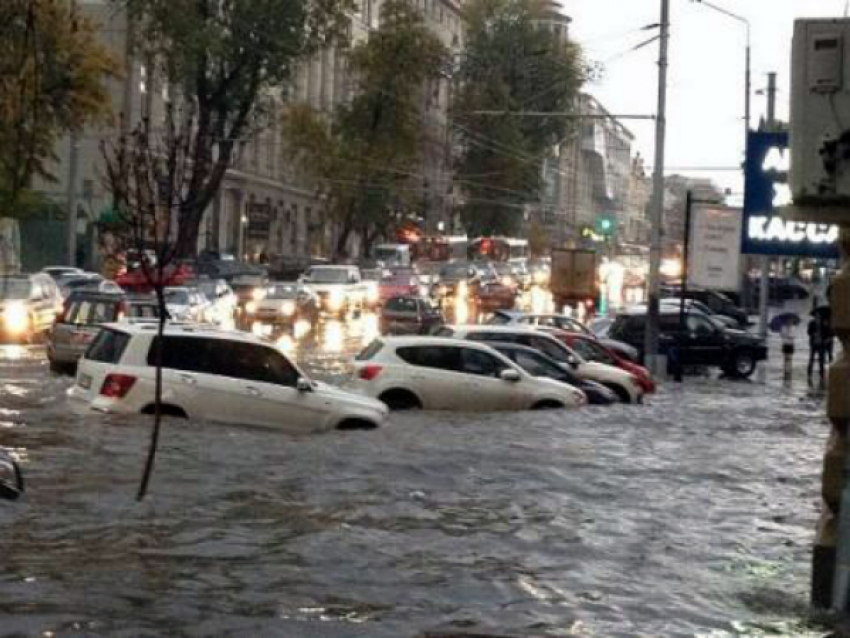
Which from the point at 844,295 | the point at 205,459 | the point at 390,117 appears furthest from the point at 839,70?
the point at 390,117

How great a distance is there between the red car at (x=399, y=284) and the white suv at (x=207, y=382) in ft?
145

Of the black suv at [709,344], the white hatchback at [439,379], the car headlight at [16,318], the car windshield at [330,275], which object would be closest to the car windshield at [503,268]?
the car windshield at [330,275]

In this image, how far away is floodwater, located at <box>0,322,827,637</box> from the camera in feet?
30.4

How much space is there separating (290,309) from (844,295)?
143 feet

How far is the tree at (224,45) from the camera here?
193ft

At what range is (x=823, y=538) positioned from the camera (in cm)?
940

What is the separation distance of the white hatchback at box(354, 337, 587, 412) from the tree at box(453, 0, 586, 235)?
63190 millimetres

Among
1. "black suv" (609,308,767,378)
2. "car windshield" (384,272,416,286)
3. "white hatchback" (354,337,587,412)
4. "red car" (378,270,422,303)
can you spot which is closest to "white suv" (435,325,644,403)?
"white hatchback" (354,337,587,412)

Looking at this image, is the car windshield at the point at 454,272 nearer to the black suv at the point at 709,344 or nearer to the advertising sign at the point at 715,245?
the black suv at the point at 709,344

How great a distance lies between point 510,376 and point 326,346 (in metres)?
18.9

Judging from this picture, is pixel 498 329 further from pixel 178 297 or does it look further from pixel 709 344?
pixel 178 297

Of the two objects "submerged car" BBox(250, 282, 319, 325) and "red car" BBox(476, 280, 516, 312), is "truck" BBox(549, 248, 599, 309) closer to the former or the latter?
"red car" BBox(476, 280, 516, 312)

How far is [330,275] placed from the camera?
62.4m

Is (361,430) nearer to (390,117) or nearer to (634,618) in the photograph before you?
(634,618)
